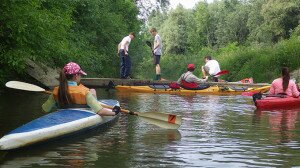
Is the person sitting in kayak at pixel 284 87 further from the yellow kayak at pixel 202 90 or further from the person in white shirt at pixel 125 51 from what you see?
the person in white shirt at pixel 125 51

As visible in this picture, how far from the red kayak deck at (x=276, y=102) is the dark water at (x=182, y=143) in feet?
0.78

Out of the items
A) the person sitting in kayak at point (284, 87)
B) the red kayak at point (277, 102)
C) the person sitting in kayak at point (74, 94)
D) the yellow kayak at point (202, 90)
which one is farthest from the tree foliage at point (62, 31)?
the person sitting in kayak at point (284, 87)

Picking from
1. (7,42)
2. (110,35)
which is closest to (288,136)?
(7,42)

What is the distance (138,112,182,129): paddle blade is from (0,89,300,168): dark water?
0.33ft

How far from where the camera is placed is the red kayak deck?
37.3 ft

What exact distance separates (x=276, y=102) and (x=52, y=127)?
6.22 metres

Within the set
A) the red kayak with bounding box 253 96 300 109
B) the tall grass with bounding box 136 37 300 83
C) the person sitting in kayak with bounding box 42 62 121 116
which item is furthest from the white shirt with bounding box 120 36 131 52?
the person sitting in kayak with bounding box 42 62 121 116

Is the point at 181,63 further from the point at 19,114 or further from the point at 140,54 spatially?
the point at 19,114

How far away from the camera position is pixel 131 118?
33.0ft

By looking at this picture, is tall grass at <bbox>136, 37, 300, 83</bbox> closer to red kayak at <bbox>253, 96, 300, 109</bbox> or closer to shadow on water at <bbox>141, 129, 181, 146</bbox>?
red kayak at <bbox>253, 96, 300, 109</bbox>

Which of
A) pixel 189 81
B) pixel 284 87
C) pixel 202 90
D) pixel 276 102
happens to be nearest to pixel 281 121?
pixel 276 102

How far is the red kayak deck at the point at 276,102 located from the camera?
11.4m

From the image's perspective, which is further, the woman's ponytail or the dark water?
the woman's ponytail

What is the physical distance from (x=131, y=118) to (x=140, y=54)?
19.5m
